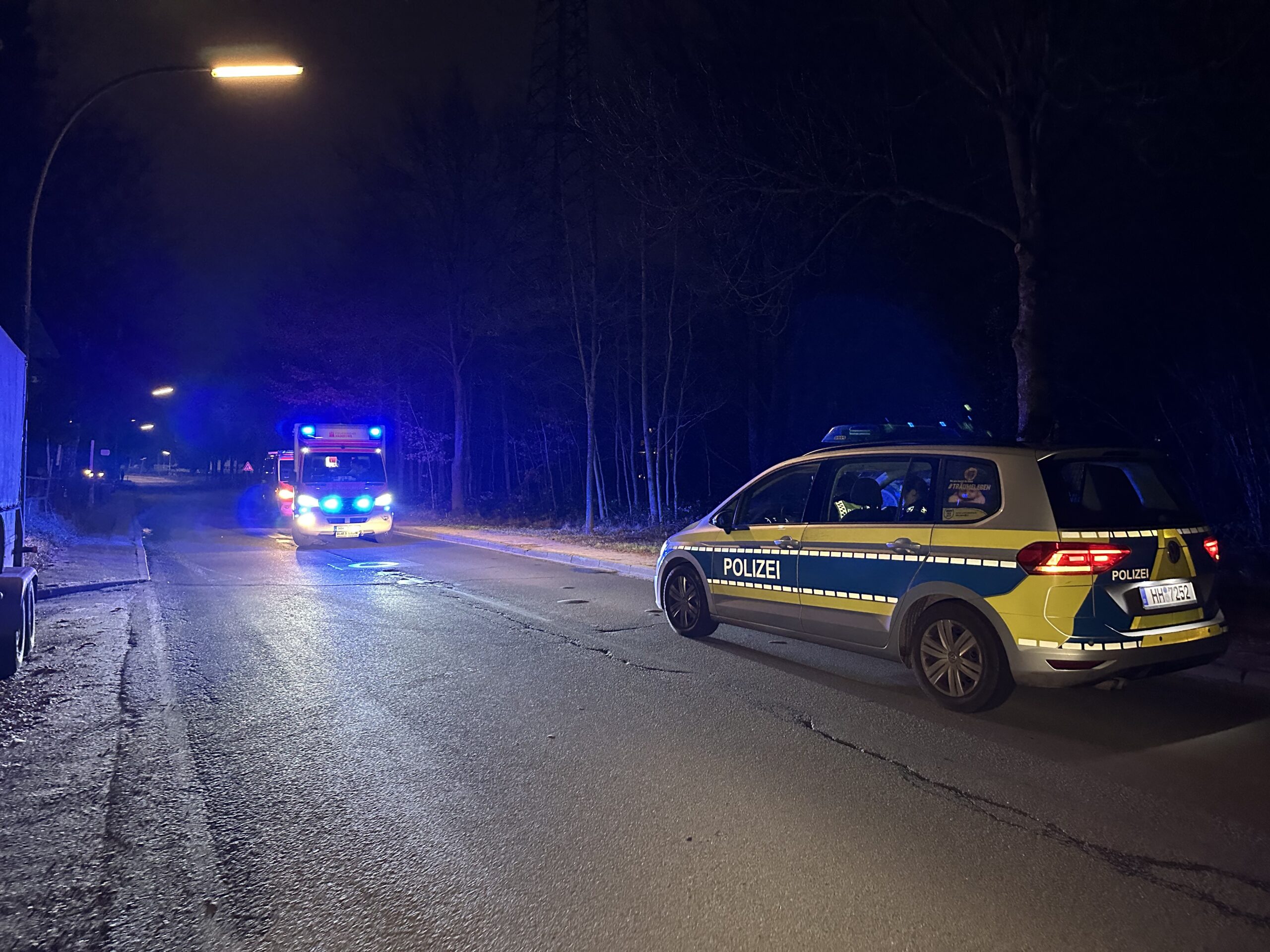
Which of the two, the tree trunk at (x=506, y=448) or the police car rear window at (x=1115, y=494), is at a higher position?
the tree trunk at (x=506, y=448)

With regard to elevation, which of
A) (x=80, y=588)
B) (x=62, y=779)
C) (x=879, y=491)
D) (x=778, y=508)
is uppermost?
(x=879, y=491)

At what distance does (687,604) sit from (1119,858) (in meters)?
5.17

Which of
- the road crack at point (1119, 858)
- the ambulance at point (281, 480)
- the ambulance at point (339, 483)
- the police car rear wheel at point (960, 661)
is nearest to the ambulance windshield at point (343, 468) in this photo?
the ambulance at point (339, 483)

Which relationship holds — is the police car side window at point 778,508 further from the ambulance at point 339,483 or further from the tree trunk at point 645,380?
the ambulance at point 339,483

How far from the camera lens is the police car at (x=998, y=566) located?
5.49m

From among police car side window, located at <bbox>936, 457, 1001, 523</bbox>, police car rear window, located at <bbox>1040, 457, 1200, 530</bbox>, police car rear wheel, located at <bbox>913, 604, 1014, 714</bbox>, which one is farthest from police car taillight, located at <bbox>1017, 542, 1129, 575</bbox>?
police car rear wheel, located at <bbox>913, 604, 1014, 714</bbox>

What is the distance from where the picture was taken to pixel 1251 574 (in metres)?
10.3

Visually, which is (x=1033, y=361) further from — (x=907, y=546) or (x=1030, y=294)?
(x=907, y=546)

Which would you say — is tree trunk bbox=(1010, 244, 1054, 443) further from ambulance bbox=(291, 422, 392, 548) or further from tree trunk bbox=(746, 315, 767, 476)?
ambulance bbox=(291, 422, 392, 548)

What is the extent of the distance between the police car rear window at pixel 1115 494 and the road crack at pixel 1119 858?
190 cm

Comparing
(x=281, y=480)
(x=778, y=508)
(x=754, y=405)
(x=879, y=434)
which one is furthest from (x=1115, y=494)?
(x=281, y=480)

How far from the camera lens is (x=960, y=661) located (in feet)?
19.9

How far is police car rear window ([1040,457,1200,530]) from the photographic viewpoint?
562 cm

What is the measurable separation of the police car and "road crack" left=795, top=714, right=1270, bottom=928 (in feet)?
4.45
